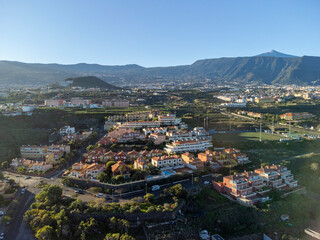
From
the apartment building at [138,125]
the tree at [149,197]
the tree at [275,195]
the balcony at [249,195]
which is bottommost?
the tree at [275,195]

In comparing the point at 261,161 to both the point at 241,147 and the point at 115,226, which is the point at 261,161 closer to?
the point at 241,147

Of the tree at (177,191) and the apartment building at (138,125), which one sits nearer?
the tree at (177,191)

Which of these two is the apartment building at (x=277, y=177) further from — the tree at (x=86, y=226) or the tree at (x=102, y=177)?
the tree at (x=86, y=226)

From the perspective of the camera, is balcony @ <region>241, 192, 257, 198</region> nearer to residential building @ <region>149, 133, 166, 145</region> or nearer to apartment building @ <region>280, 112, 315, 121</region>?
residential building @ <region>149, 133, 166, 145</region>

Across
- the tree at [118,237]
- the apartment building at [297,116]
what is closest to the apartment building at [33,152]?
the tree at [118,237]

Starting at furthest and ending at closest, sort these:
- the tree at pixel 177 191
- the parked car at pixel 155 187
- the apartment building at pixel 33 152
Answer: the apartment building at pixel 33 152
the parked car at pixel 155 187
the tree at pixel 177 191

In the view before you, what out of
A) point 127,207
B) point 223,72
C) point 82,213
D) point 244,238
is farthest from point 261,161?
point 223,72
